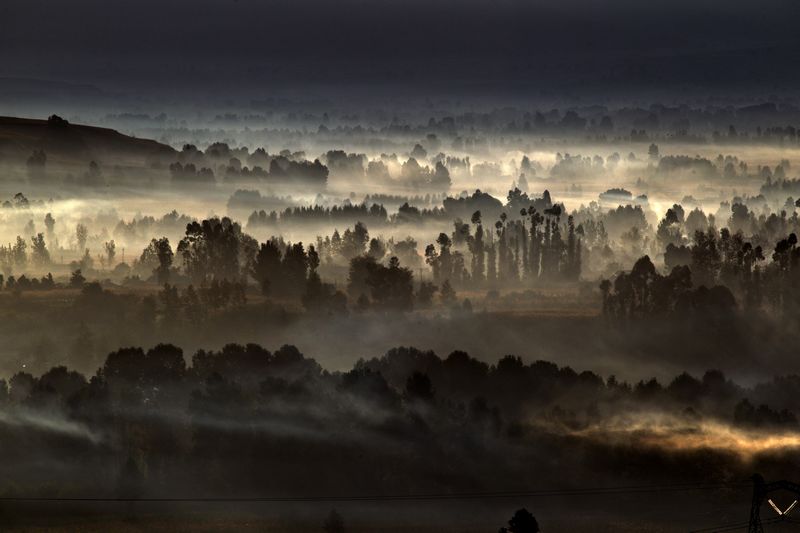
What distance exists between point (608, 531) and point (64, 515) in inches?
3330

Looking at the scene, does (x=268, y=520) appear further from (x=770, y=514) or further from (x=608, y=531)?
(x=770, y=514)

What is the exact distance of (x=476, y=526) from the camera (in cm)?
19100

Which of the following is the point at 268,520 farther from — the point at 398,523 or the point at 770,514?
the point at 770,514

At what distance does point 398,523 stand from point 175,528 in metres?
34.7

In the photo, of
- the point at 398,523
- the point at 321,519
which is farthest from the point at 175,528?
the point at 398,523

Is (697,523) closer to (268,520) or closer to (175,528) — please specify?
(268,520)

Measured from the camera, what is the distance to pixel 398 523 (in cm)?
19588

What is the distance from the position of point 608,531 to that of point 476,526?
65.8ft

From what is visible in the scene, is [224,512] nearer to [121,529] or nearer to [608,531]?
[121,529]

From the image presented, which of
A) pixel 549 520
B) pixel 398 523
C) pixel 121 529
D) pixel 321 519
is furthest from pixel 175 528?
pixel 549 520

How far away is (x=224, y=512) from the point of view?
19775 centimetres

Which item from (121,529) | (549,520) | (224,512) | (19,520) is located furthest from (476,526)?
(19,520)

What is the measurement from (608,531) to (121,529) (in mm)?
74216

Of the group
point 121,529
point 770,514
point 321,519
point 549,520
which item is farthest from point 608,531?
point 121,529
